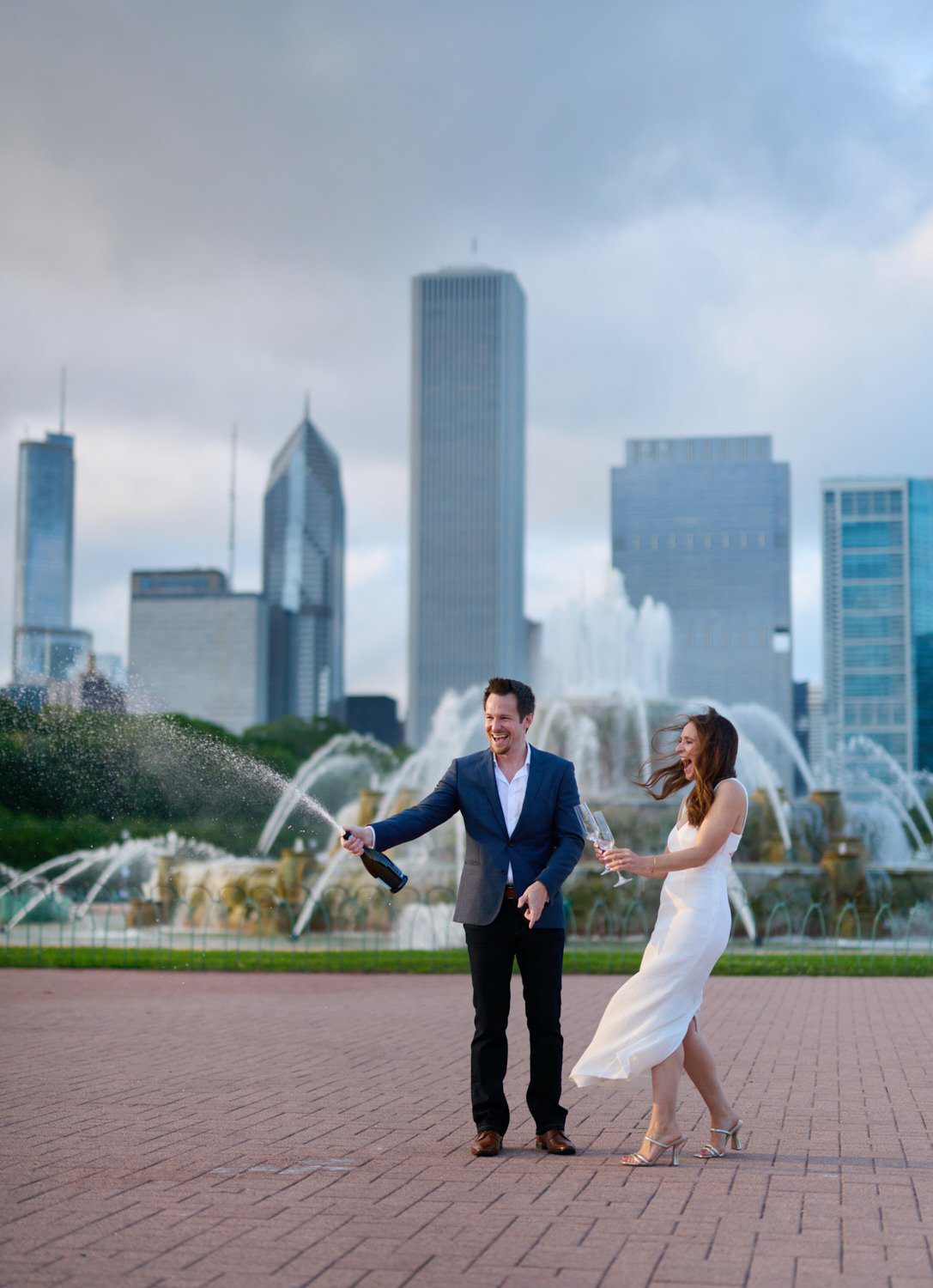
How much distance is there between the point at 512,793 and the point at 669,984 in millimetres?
1075

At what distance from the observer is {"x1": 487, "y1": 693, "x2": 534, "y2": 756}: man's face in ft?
22.4

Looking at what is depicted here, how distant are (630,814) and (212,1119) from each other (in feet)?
60.9

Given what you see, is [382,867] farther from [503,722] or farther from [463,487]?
[463,487]

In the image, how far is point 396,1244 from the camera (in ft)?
16.6

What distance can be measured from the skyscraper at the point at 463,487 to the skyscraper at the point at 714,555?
16265 millimetres

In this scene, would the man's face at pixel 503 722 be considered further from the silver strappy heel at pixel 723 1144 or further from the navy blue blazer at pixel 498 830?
the silver strappy heel at pixel 723 1144

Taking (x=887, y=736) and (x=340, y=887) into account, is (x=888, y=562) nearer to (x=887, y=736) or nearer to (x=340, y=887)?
(x=887, y=736)

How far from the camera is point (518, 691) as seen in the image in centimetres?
684

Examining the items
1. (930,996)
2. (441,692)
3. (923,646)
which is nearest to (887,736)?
(923,646)

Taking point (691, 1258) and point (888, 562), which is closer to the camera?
point (691, 1258)

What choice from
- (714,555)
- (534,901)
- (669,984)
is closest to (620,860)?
(534,901)

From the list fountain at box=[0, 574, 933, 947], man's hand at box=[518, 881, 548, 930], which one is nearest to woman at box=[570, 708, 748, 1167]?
man's hand at box=[518, 881, 548, 930]

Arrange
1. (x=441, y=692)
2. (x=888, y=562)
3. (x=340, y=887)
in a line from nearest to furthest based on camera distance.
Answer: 1. (x=340, y=887)
2. (x=441, y=692)
3. (x=888, y=562)

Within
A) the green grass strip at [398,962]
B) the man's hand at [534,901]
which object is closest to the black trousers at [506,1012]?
the man's hand at [534,901]
